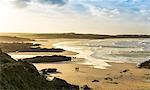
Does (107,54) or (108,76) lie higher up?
(108,76)

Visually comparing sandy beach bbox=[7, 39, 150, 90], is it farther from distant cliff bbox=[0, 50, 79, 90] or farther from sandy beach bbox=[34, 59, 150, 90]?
distant cliff bbox=[0, 50, 79, 90]

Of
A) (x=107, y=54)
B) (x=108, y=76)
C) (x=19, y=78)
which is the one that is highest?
(x=19, y=78)

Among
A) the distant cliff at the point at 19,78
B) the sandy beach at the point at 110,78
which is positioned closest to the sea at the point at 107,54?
the sandy beach at the point at 110,78

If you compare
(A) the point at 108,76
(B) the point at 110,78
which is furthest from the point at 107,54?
(B) the point at 110,78

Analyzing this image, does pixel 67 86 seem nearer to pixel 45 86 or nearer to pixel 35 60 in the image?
pixel 45 86

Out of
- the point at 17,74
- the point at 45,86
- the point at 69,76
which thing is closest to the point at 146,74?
the point at 69,76

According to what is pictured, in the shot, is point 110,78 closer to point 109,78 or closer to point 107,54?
point 109,78

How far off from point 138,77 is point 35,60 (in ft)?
52.8

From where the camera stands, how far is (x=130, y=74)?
3250 cm

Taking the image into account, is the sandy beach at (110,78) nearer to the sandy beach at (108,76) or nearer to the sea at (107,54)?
the sandy beach at (108,76)

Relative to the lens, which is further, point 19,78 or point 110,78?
point 110,78

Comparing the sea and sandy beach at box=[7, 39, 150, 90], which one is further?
the sea

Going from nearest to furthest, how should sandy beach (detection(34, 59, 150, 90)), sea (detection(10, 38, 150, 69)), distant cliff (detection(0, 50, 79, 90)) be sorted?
distant cliff (detection(0, 50, 79, 90)), sandy beach (detection(34, 59, 150, 90)), sea (detection(10, 38, 150, 69))

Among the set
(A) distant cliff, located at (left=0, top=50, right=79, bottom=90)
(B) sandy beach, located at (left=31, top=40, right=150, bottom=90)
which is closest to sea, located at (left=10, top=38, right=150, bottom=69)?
(B) sandy beach, located at (left=31, top=40, right=150, bottom=90)
